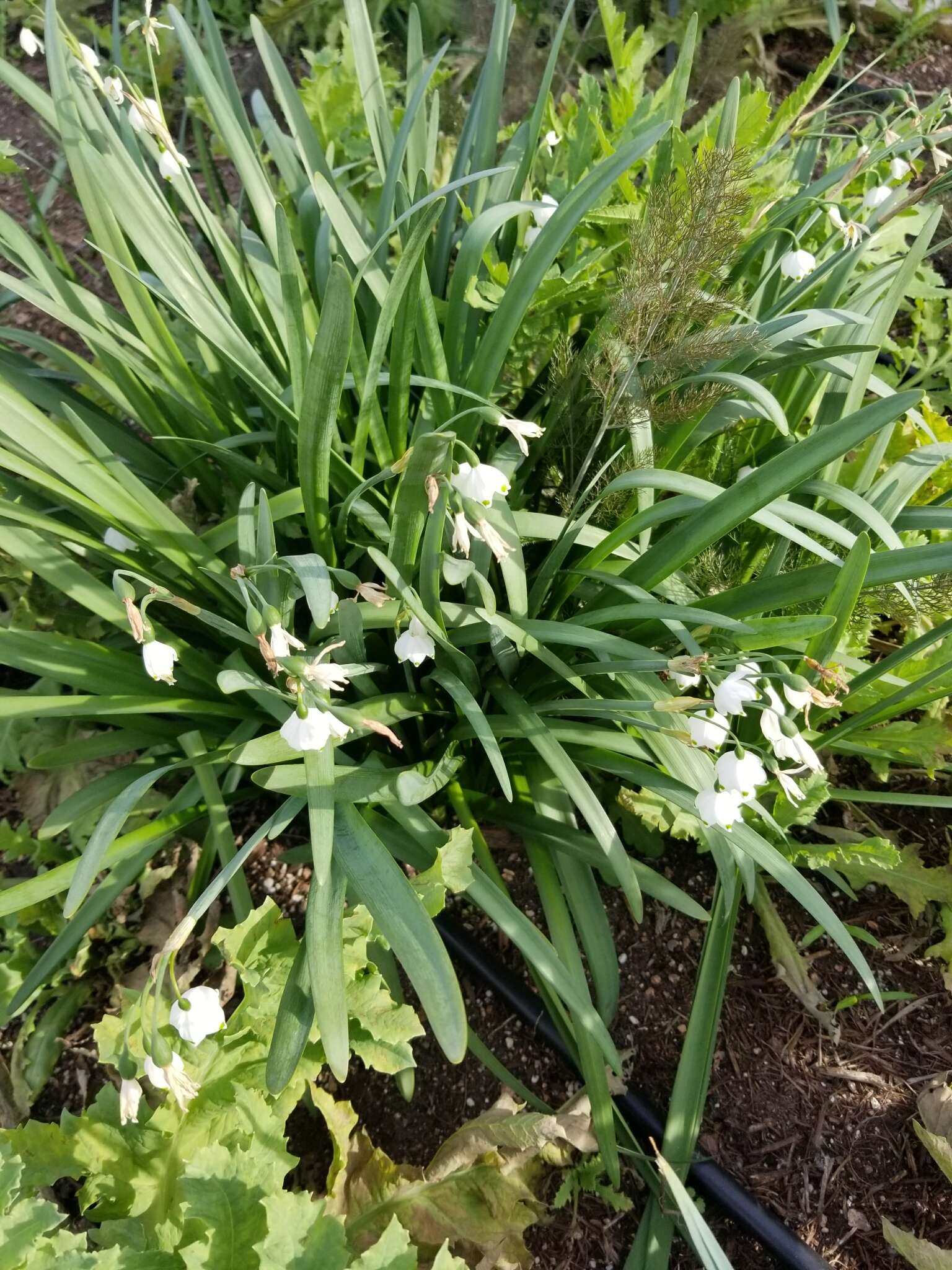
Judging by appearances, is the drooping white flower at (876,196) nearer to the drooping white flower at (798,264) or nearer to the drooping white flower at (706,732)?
the drooping white flower at (798,264)

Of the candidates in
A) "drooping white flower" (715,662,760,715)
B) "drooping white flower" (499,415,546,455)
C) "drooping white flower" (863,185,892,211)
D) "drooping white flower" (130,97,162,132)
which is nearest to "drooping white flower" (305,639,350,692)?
"drooping white flower" (499,415,546,455)

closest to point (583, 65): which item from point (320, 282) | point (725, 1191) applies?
point (320, 282)

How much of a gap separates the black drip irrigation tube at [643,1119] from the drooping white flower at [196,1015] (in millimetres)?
596

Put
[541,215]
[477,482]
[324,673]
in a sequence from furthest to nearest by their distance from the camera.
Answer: [541,215]
[477,482]
[324,673]

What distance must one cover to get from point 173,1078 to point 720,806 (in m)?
0.71

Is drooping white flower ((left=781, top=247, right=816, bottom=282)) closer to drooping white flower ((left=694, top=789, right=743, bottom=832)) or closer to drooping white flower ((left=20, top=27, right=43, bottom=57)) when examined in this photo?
drooping white flower ((left=694, top=789, right=743, bottom=832))

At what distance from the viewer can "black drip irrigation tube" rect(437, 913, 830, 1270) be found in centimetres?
131

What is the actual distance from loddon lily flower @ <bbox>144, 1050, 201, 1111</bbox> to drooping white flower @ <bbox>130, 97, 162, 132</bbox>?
133 cm

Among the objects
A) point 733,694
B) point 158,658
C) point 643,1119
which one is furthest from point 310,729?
point 643,1119

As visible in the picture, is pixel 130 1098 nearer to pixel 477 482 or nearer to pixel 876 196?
pixel 477 482

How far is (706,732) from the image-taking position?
3.40ft

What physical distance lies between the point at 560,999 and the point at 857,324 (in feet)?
4.34

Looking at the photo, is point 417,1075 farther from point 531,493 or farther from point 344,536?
point 531,493

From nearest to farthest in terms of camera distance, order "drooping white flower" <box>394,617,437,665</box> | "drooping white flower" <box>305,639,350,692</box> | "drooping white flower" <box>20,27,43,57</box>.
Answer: "drooping white flower" <box>305,639,350,692</box>
"drooping white flower" <box>394,617,437,665</box>
"drooping white flower" <box>20,27,43,57</box>
